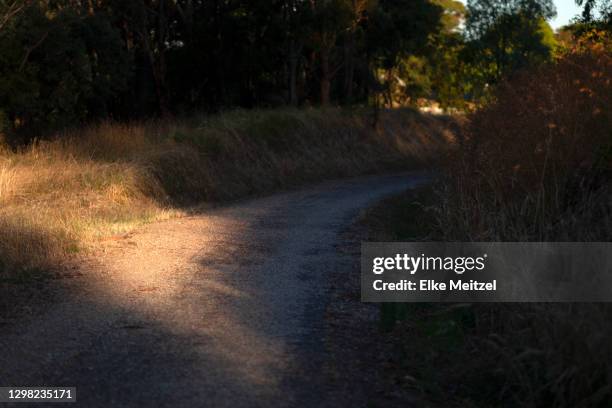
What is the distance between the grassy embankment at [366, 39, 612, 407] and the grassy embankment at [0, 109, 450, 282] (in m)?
4.50

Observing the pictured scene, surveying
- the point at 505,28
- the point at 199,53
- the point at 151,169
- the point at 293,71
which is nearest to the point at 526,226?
the point at 151,169

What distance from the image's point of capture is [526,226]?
8977mm

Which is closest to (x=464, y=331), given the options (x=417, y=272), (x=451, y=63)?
(x=417, y=272)

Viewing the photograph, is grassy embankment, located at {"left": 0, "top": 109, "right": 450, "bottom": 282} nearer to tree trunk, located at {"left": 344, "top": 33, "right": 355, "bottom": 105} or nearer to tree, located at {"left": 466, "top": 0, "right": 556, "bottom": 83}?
tree trunk, located at {"left": 344, "top": 33, "right": 355, "bottom": 105}

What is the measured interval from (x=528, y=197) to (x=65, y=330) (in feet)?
15.3

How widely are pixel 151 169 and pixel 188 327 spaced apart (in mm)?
10707

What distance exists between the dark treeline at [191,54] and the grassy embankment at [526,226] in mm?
15815

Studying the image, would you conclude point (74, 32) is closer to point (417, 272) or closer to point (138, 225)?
point (138, 225)

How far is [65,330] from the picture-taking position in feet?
24.3

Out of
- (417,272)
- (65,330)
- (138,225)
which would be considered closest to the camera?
(65,330)

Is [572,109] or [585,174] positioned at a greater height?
[572,109]

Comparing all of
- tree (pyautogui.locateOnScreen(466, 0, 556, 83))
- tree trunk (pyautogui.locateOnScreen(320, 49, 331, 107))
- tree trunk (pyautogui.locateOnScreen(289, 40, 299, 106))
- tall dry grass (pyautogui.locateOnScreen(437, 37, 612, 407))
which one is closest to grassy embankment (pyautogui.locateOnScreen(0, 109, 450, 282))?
tree trunk (pyautogui.locateOnScreen(320, 49, 331, 107))

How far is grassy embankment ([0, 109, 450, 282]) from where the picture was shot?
11.7 metres

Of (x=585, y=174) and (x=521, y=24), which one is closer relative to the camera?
(x=585, y=174)
